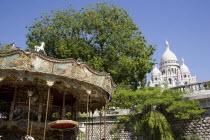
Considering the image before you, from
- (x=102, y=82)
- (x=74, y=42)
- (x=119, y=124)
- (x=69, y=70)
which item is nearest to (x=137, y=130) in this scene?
(x=119, y=124)

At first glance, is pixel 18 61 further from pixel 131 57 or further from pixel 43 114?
pixel 131 57

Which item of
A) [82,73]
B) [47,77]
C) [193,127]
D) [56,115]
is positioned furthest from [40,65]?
[193,127]

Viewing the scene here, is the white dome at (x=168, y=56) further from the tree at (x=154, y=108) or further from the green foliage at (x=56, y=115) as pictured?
the green foliage at (x=56, y=115)

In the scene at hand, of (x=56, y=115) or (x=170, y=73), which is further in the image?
(x=170, y=73)

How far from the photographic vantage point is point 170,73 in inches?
3856

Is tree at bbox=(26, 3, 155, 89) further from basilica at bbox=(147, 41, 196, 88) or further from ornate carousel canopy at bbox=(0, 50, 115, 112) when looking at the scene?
basilica at bbox=(147, 41, 196, 88)

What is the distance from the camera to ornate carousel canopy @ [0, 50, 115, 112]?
33.8 ft

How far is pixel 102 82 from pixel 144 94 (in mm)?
6607

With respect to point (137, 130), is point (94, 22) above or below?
above

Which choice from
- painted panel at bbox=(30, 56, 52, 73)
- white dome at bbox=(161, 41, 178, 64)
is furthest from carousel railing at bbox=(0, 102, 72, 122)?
→ white dome at bbox=(161, 41, 178, 64)

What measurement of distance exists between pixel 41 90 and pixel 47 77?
2722 mm

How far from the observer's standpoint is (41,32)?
76.8 ft

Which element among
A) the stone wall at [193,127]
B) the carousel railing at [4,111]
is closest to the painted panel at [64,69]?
the carousel railing at [4,111]

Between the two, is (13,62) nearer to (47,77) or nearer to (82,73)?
(47,77)
